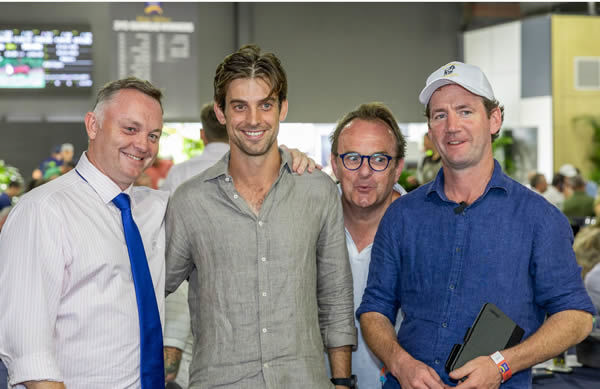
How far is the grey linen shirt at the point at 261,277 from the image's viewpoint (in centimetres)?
197

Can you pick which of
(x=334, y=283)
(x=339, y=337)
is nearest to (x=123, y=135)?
(x=334, y=283)

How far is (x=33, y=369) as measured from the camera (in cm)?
161

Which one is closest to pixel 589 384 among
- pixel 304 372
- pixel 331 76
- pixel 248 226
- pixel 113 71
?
pixel 304 372

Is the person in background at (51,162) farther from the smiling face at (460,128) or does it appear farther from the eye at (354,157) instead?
the smiling face at (460,128)

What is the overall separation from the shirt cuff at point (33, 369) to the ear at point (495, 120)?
1.33m

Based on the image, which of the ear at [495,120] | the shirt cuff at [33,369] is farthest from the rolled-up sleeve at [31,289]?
the ear at [495,120]

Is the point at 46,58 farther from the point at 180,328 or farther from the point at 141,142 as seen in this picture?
the point at 141,142

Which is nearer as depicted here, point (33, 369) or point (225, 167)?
point (33, 369)

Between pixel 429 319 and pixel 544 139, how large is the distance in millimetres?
9516

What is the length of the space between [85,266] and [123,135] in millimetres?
392

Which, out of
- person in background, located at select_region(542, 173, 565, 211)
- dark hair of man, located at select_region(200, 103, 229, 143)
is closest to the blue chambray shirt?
→ dark hair of man, located at select_region(200, 103, 229, 143)

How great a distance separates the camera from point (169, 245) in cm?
208

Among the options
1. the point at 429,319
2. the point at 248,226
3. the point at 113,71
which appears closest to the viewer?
the point at 429,319

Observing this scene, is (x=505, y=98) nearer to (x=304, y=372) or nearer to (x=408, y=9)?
(x=408, y=9)
